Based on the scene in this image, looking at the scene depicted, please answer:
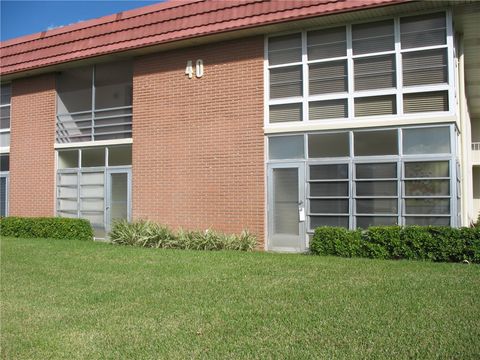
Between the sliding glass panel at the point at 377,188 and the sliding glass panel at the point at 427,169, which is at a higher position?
the sliding glass panel at the point at 427,169

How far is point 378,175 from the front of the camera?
10539 mm

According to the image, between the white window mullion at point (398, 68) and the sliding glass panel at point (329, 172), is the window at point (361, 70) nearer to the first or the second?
the white window mullion at point (398, 68)

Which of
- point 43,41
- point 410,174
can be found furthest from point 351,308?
point 43,41

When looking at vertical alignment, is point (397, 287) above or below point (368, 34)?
below

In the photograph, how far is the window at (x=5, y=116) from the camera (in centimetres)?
1606

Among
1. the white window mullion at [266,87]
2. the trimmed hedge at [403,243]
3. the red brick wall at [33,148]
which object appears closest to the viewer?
the trimmed hedge at [403,243]

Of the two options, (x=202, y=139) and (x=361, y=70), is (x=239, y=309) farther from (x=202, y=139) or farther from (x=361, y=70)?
(x=202, y=139)

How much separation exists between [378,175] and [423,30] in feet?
10.3

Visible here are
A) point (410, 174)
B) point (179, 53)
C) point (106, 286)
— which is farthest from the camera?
point (179, 53)

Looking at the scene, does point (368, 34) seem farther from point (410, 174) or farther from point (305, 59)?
point (410, 174)

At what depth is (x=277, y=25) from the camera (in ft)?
36.8

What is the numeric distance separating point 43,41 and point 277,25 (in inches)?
301

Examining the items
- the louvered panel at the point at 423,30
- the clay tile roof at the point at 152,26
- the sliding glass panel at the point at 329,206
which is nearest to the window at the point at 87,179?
the clay tile roof at the point at 152,26

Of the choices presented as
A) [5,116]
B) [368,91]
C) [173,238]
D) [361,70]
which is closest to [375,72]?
[361,70]
